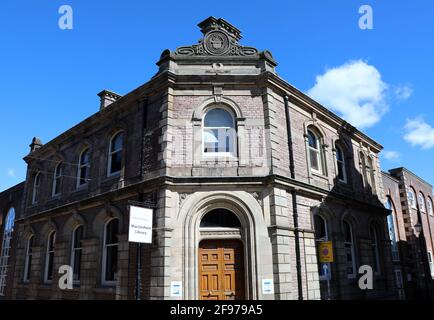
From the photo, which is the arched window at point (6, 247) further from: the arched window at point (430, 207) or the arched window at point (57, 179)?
the arched window at point (430, 207)

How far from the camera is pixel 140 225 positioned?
1045cm

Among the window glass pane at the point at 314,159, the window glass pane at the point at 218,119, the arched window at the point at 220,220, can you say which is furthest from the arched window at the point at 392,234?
the window glass pane at the point at 218,119

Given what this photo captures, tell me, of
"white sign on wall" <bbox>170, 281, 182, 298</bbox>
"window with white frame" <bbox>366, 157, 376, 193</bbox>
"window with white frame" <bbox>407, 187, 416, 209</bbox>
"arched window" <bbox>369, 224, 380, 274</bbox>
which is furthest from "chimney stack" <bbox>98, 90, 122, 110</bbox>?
"window with white frame" <bbox>407, 187, 416, 209</bbox>

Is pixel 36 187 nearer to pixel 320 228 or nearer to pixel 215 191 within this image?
pixel 215 191

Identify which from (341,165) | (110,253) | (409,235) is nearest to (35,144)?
(110,253)

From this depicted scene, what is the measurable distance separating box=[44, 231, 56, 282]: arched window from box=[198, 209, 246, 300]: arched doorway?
954cm

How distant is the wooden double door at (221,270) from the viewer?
444 inches

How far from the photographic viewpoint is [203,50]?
13805 mm

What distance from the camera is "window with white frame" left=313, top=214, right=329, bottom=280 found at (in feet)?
45.2

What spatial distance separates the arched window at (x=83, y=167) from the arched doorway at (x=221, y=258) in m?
7.62

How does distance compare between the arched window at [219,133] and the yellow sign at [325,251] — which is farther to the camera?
the yellow sign at [325,251]

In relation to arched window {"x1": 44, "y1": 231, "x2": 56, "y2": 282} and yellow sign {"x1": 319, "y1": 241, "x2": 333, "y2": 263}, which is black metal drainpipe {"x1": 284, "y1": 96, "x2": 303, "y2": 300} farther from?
arched window {"x1": 44, "y1": 231, "x2": 56, "y2": 282}

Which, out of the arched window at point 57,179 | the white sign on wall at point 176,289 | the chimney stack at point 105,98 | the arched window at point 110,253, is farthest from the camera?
the chimney stack at point 105,98
